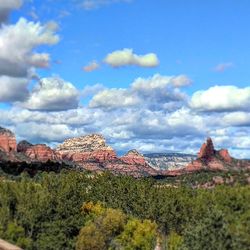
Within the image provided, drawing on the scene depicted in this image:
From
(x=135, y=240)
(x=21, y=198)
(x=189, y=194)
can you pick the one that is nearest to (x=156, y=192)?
(x=189, y=194)

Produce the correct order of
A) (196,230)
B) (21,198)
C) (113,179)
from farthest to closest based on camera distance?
1. (113,179)
2. (21,198)
3. (196,230)

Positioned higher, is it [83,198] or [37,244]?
[83,198]

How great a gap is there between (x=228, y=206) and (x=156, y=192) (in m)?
33.9

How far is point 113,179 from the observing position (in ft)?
511

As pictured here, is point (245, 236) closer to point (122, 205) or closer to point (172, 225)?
point (172, 225)

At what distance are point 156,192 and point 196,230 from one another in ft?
205

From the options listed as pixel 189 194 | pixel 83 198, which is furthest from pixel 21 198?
pixel 189 194

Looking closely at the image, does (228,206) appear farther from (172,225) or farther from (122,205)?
(122,205)

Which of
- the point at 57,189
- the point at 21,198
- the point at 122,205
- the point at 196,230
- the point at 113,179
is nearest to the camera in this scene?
→ the point at 196,230

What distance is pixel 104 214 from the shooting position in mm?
119500

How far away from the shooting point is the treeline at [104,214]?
10306 centimetres

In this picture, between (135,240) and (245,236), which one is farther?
(135,240)

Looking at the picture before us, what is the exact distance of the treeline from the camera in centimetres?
10306

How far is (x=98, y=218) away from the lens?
114688mm
